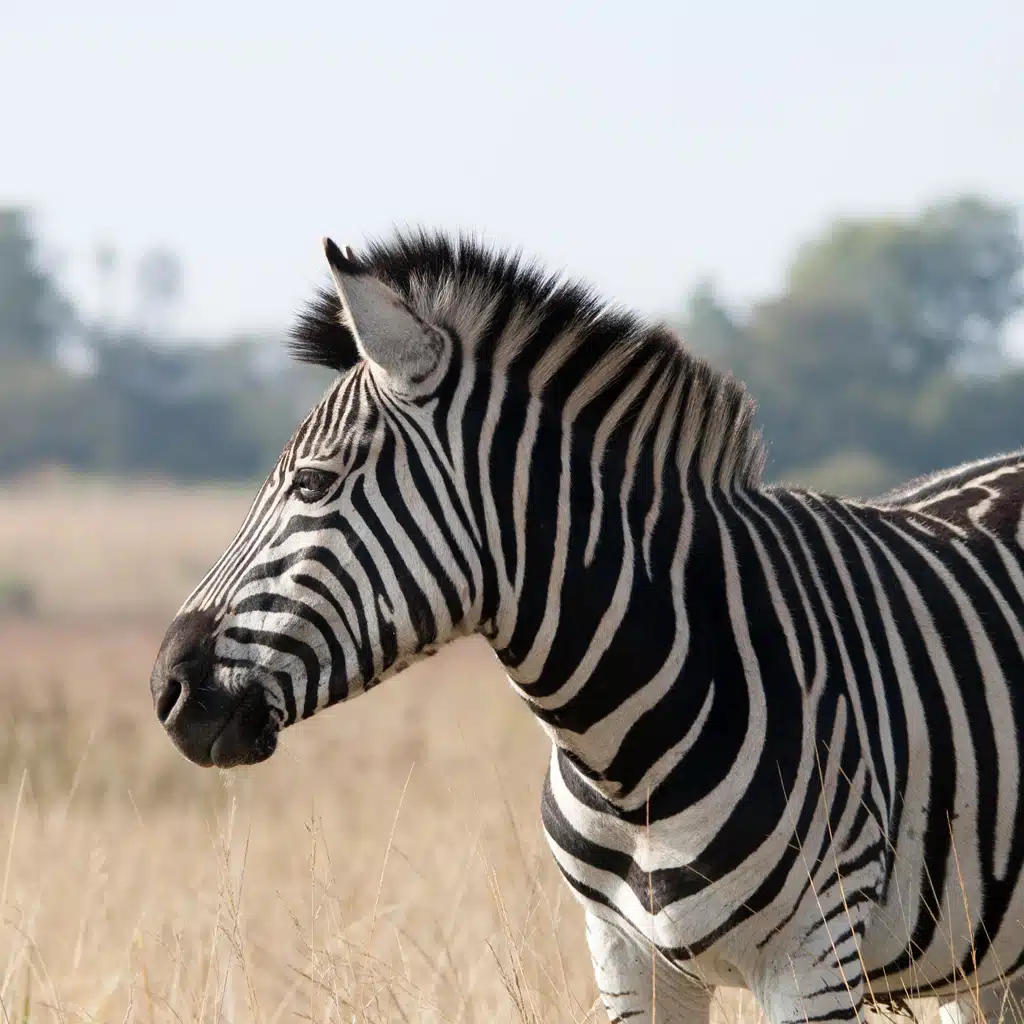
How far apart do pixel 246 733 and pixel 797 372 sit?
60034 millimetres

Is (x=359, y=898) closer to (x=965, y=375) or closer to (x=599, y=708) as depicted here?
(x=599, y=708)

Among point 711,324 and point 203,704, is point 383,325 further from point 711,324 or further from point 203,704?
point 711,324

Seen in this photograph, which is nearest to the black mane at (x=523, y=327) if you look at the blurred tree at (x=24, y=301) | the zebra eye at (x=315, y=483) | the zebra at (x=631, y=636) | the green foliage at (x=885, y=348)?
the zebra at (x=631, y=636)

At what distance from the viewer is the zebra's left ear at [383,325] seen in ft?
11.0

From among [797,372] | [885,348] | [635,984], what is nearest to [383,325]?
[635,984]

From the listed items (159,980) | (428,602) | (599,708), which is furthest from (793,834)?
(159,980)

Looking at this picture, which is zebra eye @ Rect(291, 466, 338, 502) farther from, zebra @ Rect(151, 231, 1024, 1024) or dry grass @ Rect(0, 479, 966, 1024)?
dry grass @ Rect(0, 479, 966, 1024)

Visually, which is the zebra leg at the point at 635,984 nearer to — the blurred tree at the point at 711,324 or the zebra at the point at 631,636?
the zebra at the point at 631,636

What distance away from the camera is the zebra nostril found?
328cm

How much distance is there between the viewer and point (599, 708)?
353 cm

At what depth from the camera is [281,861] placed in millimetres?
10336

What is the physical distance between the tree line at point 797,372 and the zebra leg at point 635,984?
44070 mm

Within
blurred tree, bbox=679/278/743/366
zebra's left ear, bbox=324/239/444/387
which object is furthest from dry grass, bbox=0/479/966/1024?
blurred tree, bbox=679/278/743/366

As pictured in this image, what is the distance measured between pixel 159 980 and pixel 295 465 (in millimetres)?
3152
